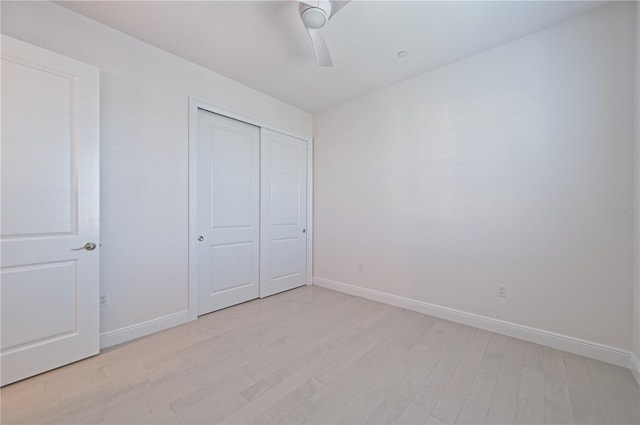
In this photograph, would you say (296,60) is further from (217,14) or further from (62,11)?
(62,11)

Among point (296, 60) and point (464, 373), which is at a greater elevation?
point (296, 60)

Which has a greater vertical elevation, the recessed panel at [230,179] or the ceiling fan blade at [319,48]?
the ceiling fan blade at [319,48]

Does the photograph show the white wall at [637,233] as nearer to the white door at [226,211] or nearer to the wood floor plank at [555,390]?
the wood floor plank at [555,390]

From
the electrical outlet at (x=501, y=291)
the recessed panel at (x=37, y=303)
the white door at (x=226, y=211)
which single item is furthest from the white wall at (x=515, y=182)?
the recessed panel at (x=37, y=303)

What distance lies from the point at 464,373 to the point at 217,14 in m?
3.16

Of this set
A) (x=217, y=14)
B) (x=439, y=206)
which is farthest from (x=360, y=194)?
(x=217, y=14)

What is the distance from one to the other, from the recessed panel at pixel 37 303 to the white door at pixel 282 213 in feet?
6.04

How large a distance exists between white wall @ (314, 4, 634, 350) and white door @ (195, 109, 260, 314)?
4.48ft

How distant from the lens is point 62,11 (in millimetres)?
1972

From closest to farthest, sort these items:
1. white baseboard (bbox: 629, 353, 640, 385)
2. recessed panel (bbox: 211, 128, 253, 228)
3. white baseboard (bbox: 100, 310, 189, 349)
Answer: white baseboard (bbox: 629, 353, 640, 385) → white baseboard (bbox: 100, 310, 189, 349) → recessed panel (bbox: 211, 128, 253, 228)

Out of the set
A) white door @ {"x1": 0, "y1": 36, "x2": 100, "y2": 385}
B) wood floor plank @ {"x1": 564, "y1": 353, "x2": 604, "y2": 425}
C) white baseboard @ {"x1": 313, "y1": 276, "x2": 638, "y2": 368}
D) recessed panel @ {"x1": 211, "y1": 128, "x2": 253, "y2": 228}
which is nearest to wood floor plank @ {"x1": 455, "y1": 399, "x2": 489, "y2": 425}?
wood floor plank @ {"x1": 564, "y1": 353, "x2": 604, "y2": 425}

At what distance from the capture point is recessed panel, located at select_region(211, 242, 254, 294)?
117 inches

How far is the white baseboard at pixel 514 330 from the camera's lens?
1.94 m

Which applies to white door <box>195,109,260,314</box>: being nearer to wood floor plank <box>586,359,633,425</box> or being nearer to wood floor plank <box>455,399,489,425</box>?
wood floor plank <box>455,399,489,425</box>
